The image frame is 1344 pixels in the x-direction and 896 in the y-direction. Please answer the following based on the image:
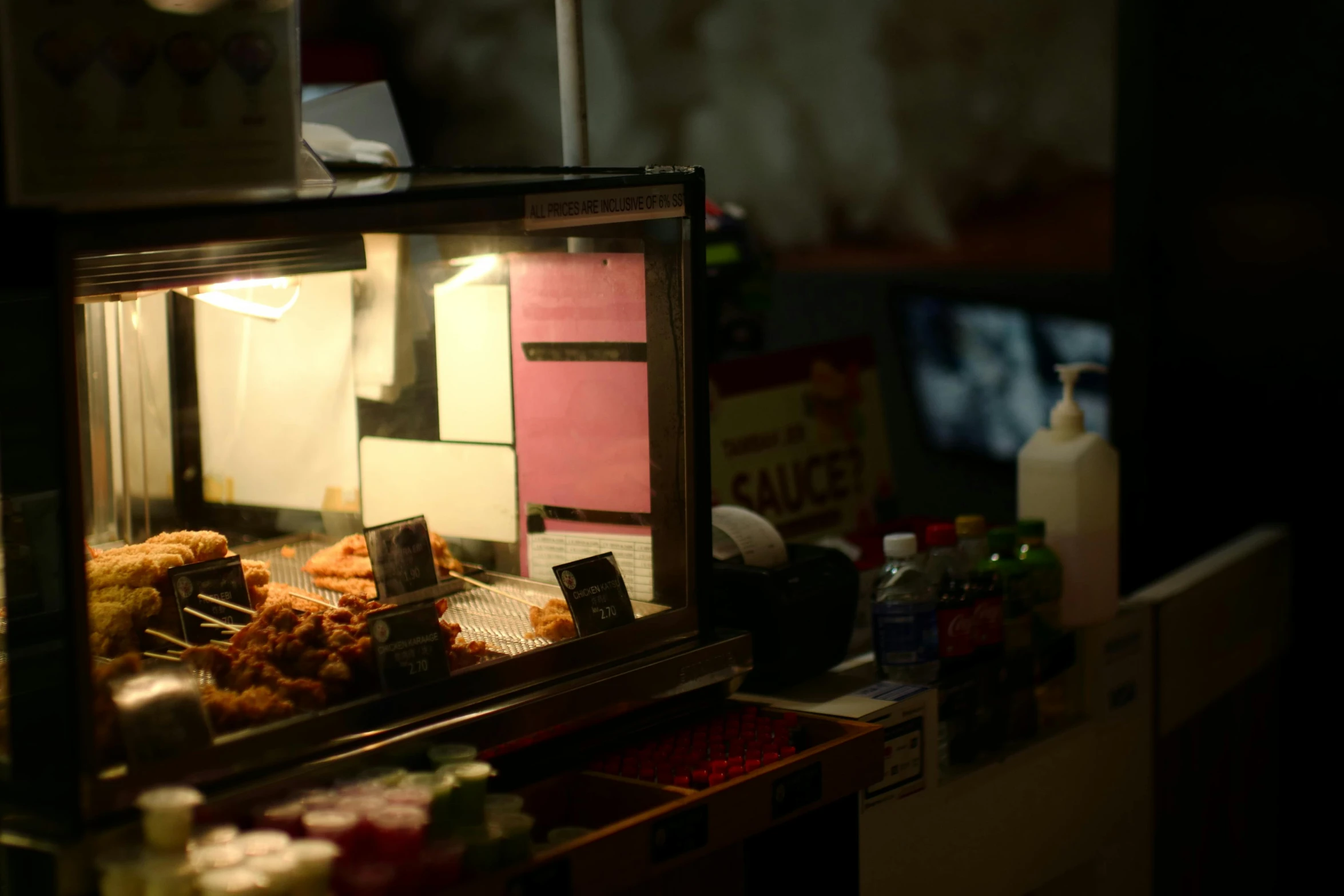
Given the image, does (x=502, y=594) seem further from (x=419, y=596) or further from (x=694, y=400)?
(x=694, y=400)

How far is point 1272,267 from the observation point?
3.53m

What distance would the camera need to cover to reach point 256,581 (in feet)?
5.75

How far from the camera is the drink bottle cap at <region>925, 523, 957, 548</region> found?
7.41 ft

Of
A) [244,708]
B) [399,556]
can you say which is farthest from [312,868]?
[399,556]

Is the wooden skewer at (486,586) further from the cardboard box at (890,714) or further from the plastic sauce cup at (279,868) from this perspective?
the plastic sauce cup at (279,868)

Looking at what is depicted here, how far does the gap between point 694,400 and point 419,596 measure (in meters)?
0.45

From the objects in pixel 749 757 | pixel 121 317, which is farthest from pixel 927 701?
pixel 121 317

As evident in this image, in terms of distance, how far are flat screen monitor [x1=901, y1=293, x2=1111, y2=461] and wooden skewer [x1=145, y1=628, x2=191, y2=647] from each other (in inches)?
122

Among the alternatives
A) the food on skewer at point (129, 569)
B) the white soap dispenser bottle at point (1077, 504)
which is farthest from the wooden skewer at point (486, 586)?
the white soap dispenser bottle at point (1077, 504)

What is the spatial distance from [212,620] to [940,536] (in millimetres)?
1170

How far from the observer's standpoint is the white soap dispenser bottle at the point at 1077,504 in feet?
8.20

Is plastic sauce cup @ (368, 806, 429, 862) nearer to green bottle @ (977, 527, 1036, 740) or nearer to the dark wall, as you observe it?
green bottle @ (977, 527, 1036, 740)

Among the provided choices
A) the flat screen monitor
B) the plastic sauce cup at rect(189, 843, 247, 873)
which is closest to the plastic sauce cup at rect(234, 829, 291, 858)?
the plastic sauce cup at rect(189, 843, 247, 873)

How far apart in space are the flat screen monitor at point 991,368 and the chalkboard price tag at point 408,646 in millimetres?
3010
